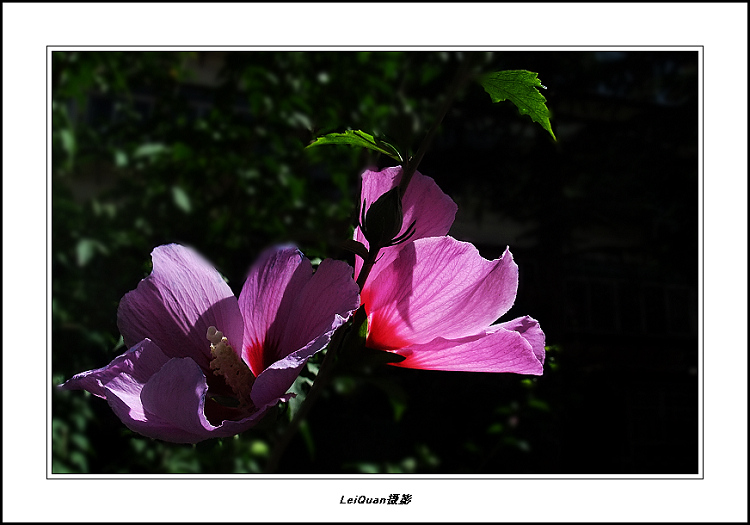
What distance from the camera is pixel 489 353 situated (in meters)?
0.19

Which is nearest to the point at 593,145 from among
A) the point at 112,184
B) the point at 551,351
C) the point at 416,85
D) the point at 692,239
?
the point at 692,239

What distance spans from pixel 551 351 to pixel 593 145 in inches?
50.3

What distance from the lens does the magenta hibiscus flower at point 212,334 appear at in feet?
0.59

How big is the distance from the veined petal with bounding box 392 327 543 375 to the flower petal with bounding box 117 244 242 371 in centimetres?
7

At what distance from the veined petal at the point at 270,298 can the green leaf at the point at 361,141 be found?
0.13 ft

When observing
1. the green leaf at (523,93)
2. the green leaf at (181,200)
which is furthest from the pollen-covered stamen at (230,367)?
the green leaf at (181,200)

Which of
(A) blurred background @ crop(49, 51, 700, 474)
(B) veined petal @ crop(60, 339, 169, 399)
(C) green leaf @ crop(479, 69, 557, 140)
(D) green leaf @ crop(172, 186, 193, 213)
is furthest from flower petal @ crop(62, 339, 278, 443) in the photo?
(D) green leaf @ crop(172, 186, 193, 213)

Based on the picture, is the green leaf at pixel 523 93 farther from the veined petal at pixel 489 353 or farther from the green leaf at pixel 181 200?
the green leaf at pixel 181 200

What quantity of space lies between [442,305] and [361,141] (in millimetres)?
60

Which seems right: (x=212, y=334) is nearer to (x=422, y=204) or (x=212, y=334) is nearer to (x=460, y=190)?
(x=422, y=204)

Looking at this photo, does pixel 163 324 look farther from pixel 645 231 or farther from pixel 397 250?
pixel 645 231

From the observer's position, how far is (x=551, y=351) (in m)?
0.27

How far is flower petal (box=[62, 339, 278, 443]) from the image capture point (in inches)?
6.8

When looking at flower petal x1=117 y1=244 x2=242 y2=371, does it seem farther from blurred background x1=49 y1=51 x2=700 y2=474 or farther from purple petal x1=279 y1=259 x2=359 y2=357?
blurred background x1=49 y1=51 x2=700 y2=474
